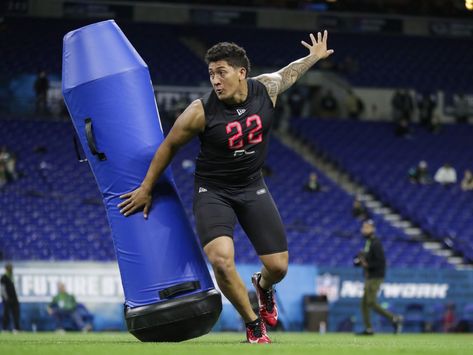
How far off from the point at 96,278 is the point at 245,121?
35.9 feet

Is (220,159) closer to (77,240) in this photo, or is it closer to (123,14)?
(77,240)

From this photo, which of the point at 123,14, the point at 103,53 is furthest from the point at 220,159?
the point at 123,14

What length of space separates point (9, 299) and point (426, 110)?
1647cm

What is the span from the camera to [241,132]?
26.1 feet

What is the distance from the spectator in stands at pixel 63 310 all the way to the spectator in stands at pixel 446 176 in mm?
11980

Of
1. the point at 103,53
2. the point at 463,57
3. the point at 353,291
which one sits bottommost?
the point at 353,291

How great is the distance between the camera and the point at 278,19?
1281 inches

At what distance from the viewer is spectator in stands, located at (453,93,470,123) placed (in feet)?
104

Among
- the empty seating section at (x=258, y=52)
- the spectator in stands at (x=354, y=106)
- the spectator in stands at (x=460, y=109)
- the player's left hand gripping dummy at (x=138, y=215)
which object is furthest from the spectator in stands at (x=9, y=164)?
the player's left hand gripping dummy at (x=138, y=215)

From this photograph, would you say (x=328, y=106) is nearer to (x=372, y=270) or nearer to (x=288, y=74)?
(x=372, y=270)

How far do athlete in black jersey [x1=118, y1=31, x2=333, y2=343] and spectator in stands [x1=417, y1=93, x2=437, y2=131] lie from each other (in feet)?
74.4

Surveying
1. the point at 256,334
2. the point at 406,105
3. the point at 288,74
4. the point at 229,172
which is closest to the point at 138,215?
the point at 229,172

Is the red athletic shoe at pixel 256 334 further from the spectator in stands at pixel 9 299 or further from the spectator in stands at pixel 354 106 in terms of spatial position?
the spectator in stands at pixel 354 106

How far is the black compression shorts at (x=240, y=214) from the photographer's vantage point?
792 centimetres
